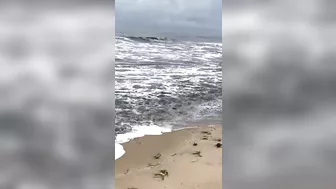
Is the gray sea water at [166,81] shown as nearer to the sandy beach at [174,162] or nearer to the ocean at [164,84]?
the ocean at [164,84]

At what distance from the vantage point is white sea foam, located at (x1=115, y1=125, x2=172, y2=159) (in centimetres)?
229

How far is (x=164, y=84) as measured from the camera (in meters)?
3.80

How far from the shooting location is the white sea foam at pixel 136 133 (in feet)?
7.51
